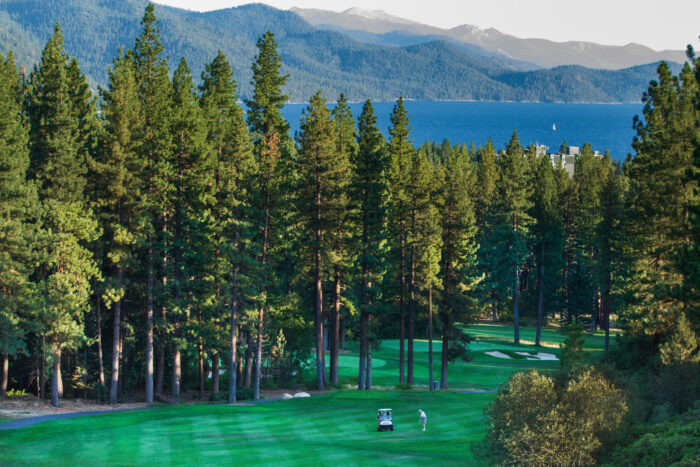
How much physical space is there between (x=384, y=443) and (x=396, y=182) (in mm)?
23966

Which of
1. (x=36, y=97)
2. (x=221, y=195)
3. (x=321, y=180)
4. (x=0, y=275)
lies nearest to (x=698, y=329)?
(x=321, y=180)

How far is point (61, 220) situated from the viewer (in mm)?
37750

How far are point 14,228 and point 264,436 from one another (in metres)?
16.6

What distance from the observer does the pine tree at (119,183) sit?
133 ft

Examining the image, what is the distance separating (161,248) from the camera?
1681 inches

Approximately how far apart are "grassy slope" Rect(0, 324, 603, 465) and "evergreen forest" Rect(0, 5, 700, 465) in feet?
17.8

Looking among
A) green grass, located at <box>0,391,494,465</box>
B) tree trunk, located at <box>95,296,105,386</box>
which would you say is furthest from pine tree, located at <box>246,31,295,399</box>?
tree trunk, located at <box>95,296,105,386</box>

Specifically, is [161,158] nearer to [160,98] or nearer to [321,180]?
[160,98]

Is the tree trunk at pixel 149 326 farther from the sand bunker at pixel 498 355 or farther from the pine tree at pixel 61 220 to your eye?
the sand bunker at pixel 498 355

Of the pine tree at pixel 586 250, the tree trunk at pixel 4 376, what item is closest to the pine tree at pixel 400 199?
the tree trunk at pixel 4 376

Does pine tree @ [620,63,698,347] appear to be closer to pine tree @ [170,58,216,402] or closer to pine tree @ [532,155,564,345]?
pine tree @ [170,58,216,402]

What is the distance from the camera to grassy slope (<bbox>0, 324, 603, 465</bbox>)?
88.8 ft

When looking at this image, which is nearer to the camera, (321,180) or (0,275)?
(0,275)

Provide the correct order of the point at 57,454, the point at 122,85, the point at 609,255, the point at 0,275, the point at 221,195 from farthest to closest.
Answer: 1. the point at 609,255
2. the point at 221,195
3. the point at 122,85
4. the point at 0,275
5. the point at 57,454
